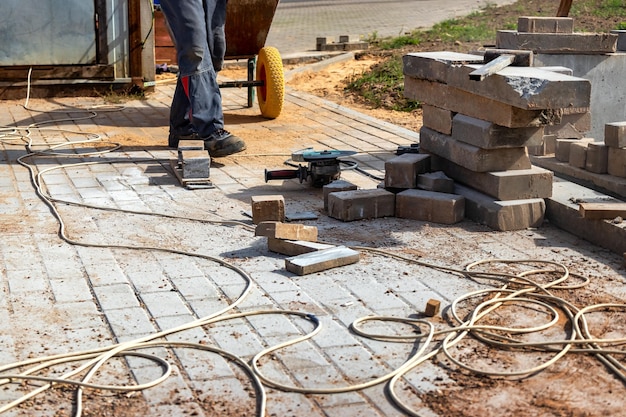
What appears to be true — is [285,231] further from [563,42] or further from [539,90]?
[563,42]

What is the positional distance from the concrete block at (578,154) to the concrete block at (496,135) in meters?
0.74

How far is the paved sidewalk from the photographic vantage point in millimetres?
3607

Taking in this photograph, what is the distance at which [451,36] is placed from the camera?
14633 mm

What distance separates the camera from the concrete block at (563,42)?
8094 millimetres

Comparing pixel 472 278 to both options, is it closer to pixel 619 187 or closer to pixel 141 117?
pixel 619 187

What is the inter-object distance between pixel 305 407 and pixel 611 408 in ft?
3.67

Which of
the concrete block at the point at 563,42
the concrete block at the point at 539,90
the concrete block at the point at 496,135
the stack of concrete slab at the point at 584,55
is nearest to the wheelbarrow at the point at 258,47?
the stack of concrete slab at the point at 584,55

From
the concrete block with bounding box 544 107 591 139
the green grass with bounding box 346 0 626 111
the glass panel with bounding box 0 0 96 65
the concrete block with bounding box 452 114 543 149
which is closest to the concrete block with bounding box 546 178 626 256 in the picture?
the concrete block with bounding box 452 114 543 149

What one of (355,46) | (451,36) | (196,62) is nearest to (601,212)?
(196,62)

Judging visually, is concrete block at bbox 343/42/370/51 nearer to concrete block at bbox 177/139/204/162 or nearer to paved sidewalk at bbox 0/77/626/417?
paved sidewalk at bbox 0/77/626/417

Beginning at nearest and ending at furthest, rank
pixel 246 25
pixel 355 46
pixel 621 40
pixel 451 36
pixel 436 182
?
pixel 436 182, pixel 621 40, pixel 246 25, pixel 355 46, pixel 451 36

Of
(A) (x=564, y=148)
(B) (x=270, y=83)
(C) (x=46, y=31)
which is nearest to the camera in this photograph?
(A) (x=564, y=148)

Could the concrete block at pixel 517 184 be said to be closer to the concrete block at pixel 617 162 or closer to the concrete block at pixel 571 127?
the concrete block at pixel 617 162

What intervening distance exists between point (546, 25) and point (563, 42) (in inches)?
9.4
